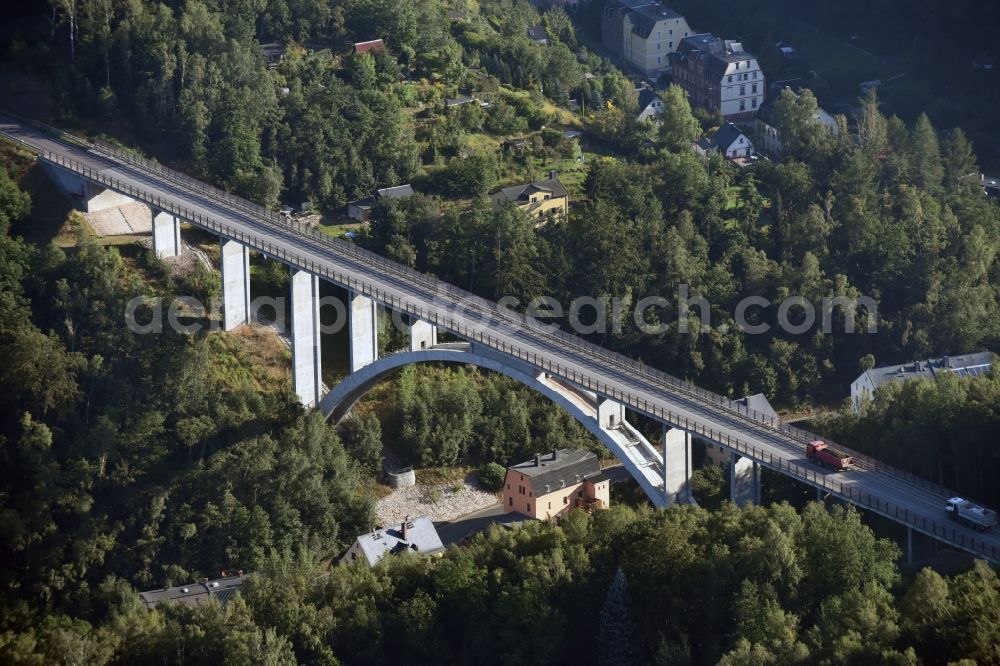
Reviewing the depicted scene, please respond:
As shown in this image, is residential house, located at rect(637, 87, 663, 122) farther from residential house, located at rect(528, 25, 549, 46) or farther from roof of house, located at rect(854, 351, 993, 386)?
roof of house, located at rect(854, 351, 993, 386)

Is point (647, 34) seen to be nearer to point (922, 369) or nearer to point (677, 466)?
point (922, 369)

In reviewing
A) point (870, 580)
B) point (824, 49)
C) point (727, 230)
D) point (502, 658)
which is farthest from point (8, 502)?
point (824, 49)

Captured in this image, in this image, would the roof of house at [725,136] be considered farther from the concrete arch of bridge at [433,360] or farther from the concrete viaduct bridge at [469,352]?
the concrete arch of bridge at [433,360]

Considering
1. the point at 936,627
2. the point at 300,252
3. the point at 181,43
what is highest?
the point at 181,43

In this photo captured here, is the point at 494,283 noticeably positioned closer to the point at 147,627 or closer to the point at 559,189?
the point at 559,189

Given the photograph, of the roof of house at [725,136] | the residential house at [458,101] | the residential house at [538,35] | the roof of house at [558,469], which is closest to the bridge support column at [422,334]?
the roof of house at [558,469]
